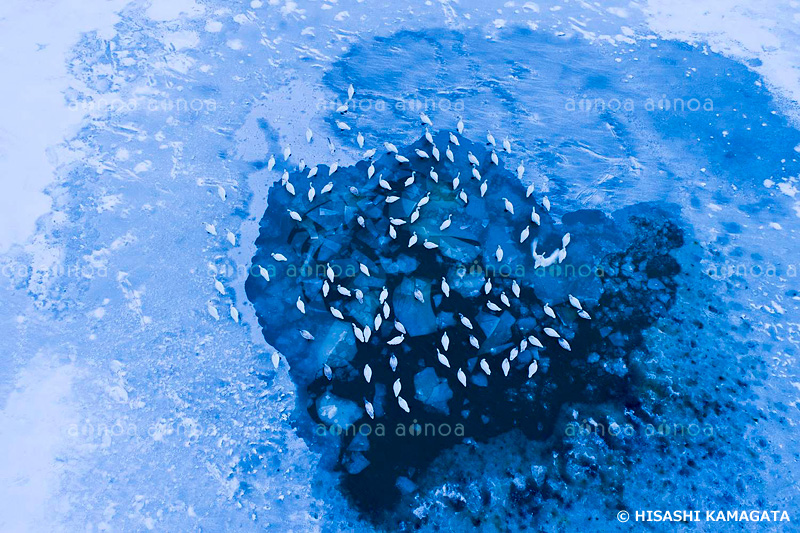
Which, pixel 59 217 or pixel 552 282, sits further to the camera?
pixel 59 217

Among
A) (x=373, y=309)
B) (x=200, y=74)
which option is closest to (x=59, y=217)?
(x=200, y=74)

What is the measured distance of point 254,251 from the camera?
7473 millimetres

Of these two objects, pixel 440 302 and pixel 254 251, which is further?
pixel 254 251

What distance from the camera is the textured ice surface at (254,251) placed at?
618cm

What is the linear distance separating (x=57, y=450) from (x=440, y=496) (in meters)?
4.61

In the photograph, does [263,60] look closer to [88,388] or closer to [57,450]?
[88,388]

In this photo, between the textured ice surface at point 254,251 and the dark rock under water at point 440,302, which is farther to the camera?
the dark rock under water at point 440,302

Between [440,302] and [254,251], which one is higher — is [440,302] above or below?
above

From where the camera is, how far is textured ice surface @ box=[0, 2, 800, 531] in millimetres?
6184

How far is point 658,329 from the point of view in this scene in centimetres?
700

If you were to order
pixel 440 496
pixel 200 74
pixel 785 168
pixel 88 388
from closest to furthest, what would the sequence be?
pixel 440 496, pixel 88 388, pixel 785 168, pixel 200 74

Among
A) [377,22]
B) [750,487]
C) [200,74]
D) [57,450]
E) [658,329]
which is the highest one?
[377,22]

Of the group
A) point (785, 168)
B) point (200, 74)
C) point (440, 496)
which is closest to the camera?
point (440, 496)

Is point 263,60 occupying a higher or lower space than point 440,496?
higher
